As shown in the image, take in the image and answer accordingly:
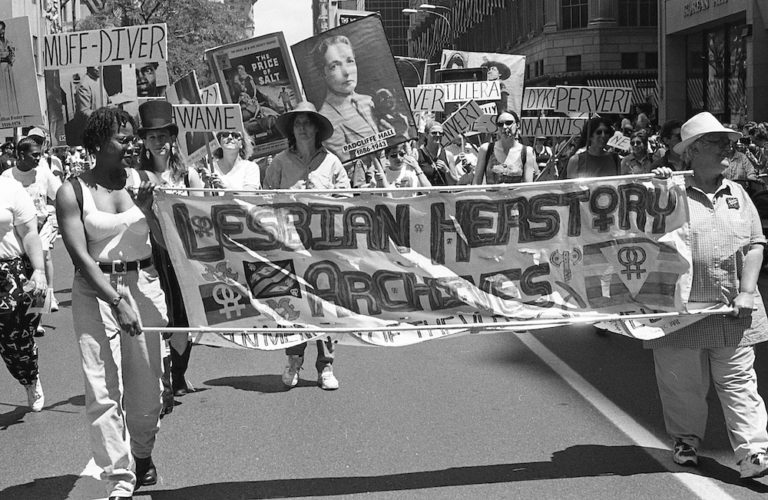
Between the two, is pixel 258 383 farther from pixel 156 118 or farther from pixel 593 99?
pixel 593 99

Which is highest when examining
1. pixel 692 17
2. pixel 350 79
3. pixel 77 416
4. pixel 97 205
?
pixel 692 17

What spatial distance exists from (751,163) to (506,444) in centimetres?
1176

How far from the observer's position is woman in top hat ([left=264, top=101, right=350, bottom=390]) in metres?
8.51

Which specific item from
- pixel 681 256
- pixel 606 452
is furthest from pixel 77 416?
pixel 681 256

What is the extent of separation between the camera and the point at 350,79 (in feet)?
36.2

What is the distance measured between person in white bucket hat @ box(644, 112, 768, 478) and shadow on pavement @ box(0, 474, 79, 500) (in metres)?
3.11

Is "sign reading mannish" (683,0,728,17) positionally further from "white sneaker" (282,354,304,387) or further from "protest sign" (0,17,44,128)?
"white sneaker" (282,354,304,387)

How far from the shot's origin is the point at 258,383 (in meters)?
8.91

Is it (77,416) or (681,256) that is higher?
(681,256)

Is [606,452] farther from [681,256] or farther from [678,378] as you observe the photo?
[681,256]

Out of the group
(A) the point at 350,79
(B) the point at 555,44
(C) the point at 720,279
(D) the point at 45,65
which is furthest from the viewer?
(B) the point at 555,44

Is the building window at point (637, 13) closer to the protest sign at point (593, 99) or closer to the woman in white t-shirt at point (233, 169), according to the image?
the protest sign at point (593, 99)

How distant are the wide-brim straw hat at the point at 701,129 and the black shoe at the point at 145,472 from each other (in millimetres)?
3169

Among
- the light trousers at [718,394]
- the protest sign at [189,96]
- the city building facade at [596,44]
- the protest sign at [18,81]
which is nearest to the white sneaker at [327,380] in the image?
the light trousers at [718,394]
